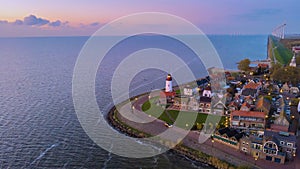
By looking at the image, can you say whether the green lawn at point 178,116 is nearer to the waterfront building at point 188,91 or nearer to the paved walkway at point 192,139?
the paved walkway at point 192,139

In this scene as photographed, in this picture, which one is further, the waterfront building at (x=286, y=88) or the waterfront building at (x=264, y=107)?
the waterfront building at (x=286, y=88)

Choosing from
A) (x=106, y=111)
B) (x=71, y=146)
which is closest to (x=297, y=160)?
(x=71, y=146)

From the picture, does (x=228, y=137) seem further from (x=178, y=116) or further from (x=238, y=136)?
(x=178, y=116)

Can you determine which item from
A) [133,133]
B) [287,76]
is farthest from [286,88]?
[133,133]

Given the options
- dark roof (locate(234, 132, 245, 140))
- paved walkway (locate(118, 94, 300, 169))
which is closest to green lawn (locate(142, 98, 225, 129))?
paved walkway (locate(118, 94, 300, 169))

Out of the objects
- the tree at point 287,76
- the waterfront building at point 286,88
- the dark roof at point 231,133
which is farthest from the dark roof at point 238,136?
the tree at point 287,76

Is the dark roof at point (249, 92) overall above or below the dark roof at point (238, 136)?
above

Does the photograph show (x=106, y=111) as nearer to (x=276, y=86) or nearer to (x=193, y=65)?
(x=276, y=86)
